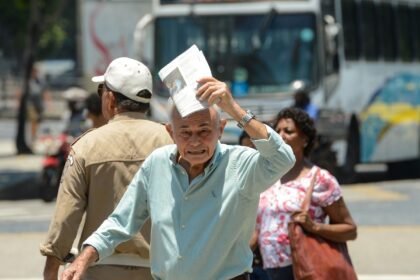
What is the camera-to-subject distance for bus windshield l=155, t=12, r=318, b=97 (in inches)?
778

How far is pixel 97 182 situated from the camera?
6.02 metres

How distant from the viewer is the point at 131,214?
5.35m

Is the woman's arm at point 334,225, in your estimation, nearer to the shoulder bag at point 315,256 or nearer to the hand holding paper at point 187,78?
the shoulder bag at point 315,256

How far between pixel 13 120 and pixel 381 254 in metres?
36.6

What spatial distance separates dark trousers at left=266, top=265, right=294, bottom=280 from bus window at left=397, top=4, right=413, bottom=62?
17028mm

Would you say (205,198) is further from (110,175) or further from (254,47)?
(254,47)

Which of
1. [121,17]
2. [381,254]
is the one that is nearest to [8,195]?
[121,17]

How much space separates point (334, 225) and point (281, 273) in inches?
14.5

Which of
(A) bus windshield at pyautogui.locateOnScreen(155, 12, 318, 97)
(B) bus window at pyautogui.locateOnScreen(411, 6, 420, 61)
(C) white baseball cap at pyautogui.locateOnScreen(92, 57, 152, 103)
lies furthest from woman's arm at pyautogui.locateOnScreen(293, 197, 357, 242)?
(B) bus window at pyautogui.locateOnScreen(411, 6, 420, 61)

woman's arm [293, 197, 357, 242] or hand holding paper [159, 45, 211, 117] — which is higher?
hand holding paper [159, 45, 211, 117]

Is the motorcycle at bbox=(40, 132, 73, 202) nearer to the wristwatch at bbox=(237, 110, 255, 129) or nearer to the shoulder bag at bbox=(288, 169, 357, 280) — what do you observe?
the shoulder bag at bbox=(288, 169, 357, 280)

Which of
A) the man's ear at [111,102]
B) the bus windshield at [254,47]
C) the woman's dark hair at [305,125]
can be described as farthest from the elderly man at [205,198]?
the bus windshield at [254,47]

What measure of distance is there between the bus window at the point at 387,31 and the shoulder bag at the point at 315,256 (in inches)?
648

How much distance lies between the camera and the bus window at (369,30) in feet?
73.5
